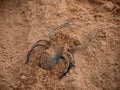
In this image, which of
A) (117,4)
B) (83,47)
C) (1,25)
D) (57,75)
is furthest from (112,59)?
(1,25)

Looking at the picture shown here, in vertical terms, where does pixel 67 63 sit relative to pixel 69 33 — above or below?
below

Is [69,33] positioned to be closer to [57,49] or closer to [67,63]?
[57,49]

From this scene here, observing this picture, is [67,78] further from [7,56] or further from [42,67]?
[7,56]

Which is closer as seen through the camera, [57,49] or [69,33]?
[57,49]

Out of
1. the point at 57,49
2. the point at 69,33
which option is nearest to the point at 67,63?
the point at 57,49
